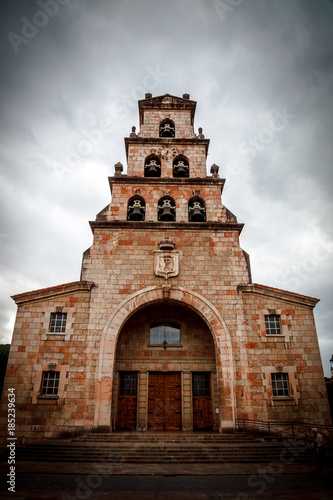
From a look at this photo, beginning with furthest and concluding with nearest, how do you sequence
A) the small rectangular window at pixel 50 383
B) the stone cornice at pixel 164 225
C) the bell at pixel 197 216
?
1. the bell at pixel 197 216
2. the stone cornice at pixel 164 225
3. the small rectangular window at pixel 50 383

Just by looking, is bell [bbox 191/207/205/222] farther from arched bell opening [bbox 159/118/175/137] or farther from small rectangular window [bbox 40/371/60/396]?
small rectangular window [bbox 40/371/60/396]

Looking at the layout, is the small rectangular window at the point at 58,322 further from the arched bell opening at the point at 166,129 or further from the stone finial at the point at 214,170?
the arched bell opening at the point at 166,129

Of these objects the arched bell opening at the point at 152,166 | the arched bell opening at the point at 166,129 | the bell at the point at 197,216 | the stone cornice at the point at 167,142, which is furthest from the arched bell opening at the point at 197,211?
the arched bell opening at the point at 166,129

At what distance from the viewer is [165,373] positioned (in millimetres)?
16781

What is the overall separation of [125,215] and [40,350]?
8002 millimetres

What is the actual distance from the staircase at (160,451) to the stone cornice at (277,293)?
628cm

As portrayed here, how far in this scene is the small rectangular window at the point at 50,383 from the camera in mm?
14195

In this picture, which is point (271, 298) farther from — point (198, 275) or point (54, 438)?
point (54, 438)

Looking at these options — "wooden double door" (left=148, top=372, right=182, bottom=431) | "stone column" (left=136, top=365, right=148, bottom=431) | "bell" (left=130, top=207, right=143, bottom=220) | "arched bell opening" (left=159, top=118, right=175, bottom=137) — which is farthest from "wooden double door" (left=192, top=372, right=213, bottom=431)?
"arched bell opening" (left=159, top=118, right=175, bottom=137)

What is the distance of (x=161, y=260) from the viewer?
652 inches

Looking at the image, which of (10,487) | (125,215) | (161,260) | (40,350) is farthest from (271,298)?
(10,487)

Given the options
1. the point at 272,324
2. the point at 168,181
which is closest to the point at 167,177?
the point at 168,181

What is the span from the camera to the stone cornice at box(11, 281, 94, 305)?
15492 millimetres

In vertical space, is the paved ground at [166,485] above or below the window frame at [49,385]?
below
